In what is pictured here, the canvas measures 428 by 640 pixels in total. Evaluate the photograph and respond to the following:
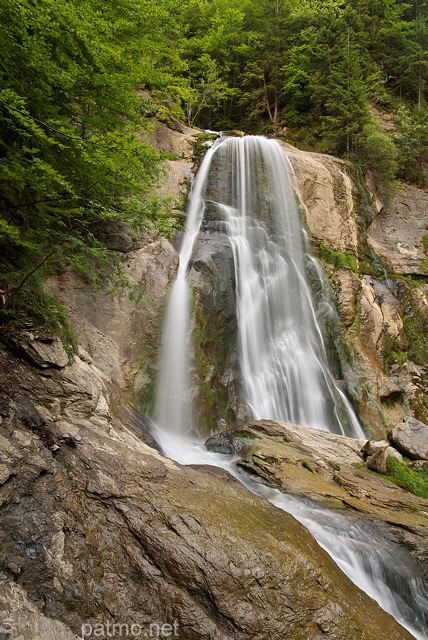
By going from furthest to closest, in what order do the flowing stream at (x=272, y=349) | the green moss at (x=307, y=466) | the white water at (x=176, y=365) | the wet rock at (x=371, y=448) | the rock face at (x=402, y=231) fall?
the rock face at (x=402, y=231) < the white water at (x=176, y=365) < the wet rock at (x=371, y=448) < the green moss at (x=307, y=466) < the flowing stream at (x=272, y=349)

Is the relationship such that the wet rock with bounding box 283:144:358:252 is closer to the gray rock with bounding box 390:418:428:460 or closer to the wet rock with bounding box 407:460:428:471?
the gray rock with bounding box 390:418:428:460

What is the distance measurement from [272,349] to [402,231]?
441 inches

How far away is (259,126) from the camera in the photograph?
2280 centimetres

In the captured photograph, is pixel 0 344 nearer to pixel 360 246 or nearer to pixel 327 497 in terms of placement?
pixel 327 497

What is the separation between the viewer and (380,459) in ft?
23.2

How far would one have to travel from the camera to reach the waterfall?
9.04m

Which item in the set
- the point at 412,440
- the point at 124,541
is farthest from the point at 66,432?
the point at 412,440

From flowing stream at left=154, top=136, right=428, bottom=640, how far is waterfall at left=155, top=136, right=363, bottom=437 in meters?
0.03

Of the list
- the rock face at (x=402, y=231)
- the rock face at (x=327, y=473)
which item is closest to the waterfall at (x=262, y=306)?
the rock face at (x=327, y=473)

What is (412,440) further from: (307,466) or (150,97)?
(150,97)

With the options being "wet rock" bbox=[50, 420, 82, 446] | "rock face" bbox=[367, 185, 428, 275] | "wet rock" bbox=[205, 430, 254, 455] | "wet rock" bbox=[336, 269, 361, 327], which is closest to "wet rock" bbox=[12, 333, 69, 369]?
"wet rock" bbox=[50, 420, 82, 446]

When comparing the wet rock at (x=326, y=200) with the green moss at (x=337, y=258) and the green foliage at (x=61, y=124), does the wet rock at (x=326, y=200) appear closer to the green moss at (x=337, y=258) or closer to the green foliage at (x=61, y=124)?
Answer: the green moss at (x=337, y=258)

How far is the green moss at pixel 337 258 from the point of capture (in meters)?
13.9

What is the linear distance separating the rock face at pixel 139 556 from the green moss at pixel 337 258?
11.7m
